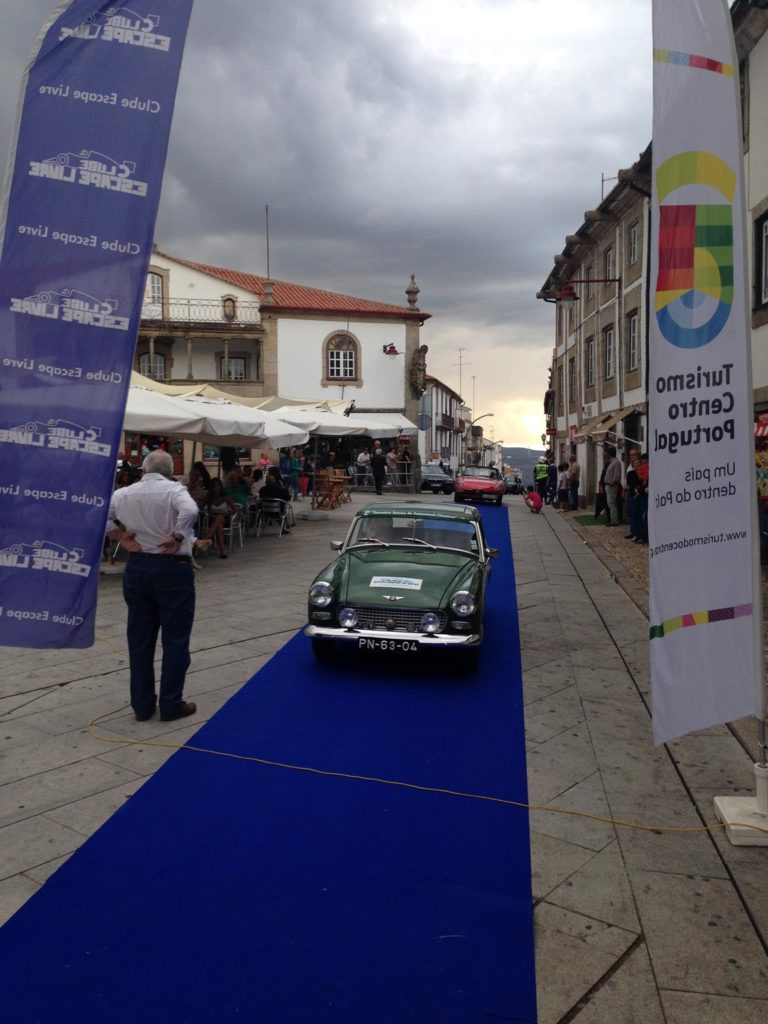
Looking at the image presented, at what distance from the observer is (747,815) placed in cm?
442

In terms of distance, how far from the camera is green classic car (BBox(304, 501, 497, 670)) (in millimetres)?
7020

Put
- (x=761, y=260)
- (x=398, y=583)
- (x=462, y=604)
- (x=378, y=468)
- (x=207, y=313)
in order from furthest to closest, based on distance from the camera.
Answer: (x=207, y=313)
(x=378, y=468)
(x=761, y=260)
(x=398, y=583)
(x=462, y=604)

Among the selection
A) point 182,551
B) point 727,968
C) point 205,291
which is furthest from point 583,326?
point 727,968

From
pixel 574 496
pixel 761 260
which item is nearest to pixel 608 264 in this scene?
pixel 574 496

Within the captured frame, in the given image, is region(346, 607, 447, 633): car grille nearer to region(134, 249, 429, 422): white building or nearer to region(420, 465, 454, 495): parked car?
region(420, 465, 454, 495): parked car

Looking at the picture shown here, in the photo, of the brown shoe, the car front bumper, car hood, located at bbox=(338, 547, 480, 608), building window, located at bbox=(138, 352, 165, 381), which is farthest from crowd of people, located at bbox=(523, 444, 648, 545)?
building window, located at bbox=(138, 352, 165, 381)

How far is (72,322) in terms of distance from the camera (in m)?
4.87

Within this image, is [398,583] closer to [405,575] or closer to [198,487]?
[405,575]

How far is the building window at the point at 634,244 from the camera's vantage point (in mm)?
24678

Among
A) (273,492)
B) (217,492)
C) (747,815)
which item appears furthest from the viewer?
(273,492)

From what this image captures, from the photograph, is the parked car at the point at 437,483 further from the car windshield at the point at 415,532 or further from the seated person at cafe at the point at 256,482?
the car windshield at the point at 415,532

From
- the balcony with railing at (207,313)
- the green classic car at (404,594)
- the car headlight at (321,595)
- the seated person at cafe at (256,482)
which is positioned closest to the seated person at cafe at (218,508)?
the seated person at cafe at (256,482)

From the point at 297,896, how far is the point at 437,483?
111 feet

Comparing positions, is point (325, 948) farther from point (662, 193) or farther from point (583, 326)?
point (583, 326)
